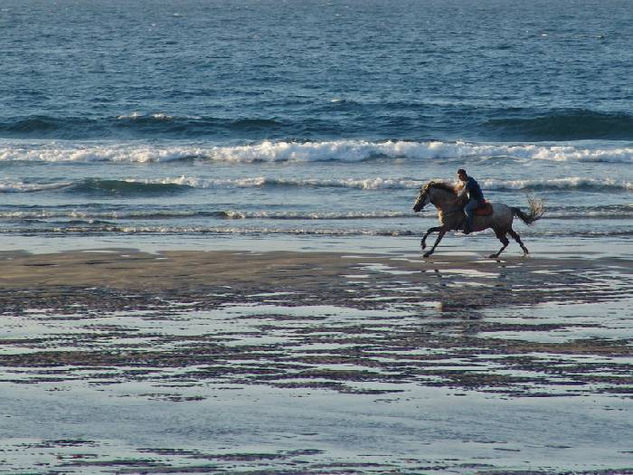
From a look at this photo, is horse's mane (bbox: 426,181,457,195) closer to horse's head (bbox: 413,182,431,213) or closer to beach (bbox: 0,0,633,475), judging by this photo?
horse's head (bbox: 413,182,431,213)

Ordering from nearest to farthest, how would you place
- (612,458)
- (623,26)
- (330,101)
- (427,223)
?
1. (612,458)
2. (427,223)
3. (330,101)
4. (623,26)

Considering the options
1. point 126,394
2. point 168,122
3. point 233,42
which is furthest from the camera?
point 233,42

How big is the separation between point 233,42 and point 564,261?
6791cm

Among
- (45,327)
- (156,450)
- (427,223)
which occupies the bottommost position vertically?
(427,223)

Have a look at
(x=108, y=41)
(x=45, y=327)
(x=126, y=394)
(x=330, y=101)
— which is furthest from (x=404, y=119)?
(x=108, y=41)

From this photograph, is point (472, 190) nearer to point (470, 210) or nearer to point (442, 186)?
point (470, 210)

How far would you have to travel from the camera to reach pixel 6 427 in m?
10.8

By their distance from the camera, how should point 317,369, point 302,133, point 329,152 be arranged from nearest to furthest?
point 317,369 → point 329,152 → point 302,133

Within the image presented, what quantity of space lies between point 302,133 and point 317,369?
32.3 m

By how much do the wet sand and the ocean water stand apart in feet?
17.2

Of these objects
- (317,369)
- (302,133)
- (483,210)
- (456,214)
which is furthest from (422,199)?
(302,133)

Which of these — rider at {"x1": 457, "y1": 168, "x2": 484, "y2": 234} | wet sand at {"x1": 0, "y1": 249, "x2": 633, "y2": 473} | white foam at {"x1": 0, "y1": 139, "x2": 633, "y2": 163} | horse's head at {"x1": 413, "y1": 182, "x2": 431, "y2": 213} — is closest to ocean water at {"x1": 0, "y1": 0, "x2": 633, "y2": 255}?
white foam at {"x1": 0, "y1": 139, "x2": 633, "y2": 163}

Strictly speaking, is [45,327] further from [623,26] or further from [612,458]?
[623,26]

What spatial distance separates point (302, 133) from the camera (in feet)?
147
